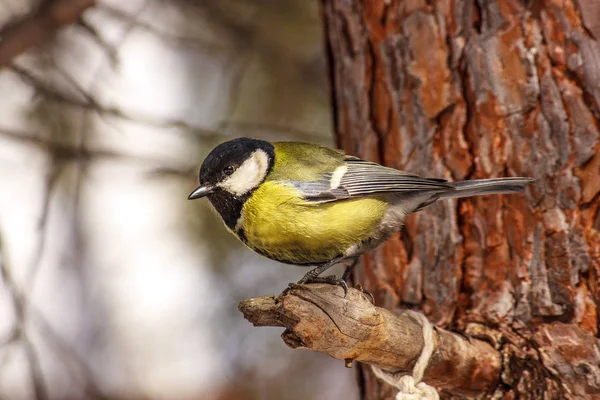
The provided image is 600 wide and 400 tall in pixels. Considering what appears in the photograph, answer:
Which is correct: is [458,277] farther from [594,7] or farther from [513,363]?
[594,7]

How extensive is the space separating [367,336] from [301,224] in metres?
0.34

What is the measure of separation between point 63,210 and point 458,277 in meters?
1.83

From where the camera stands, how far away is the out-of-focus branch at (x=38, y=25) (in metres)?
1.89

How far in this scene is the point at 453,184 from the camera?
1524 millimetres

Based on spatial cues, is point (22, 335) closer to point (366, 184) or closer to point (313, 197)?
point (313, 197)

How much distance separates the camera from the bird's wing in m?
1.55

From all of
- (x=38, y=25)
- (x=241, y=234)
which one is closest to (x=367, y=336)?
(x=241, y=234)

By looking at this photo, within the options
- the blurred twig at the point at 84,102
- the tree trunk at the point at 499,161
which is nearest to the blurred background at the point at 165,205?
the blurred twig at the point at 84,102

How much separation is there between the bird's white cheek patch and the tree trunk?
0.35 m

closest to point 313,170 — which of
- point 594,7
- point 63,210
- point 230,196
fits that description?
point 230,196

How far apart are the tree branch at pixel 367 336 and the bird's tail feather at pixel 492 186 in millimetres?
332

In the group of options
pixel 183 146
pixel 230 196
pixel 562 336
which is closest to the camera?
pixel 562 336

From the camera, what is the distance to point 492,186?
150 centimetres

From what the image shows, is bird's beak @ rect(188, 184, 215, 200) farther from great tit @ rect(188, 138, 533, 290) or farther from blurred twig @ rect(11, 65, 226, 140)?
blurred twig @ rect(11, 65, 226, 140)
